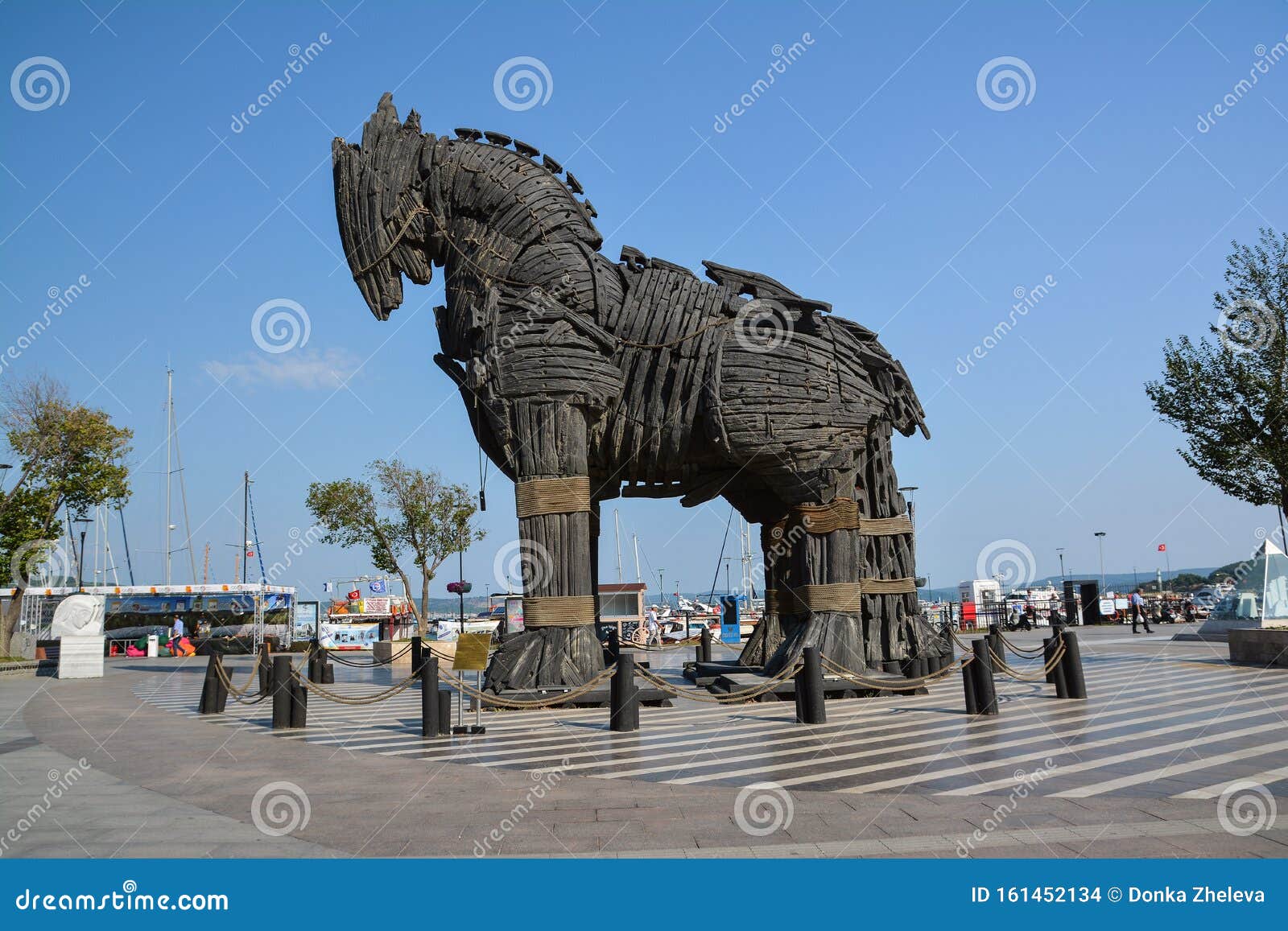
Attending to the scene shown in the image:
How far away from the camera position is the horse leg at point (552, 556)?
431 inches

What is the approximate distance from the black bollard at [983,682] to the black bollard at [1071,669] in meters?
1.42

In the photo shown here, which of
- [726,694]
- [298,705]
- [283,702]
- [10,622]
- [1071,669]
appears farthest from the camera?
[10,622]

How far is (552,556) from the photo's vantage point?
1103cm

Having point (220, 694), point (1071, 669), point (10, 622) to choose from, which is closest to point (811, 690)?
point (1071, 669)

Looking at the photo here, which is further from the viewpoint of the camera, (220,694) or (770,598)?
(770,598)

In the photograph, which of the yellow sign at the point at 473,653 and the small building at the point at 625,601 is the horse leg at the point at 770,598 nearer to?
the yellow sign at the point at 473,653

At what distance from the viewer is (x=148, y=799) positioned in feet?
20.5

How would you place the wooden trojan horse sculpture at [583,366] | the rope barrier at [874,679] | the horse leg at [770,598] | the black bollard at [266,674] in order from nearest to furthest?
the rope barrier at [874,679], the wooden trojan horse sculpture at [583,366], the black bollard at [266,674], the horse leg at [770,598]

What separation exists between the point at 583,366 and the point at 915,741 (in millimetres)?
5780

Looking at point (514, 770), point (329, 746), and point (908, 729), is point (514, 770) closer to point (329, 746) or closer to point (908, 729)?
point (329, 746)

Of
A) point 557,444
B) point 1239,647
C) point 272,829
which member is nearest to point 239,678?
point 557,444

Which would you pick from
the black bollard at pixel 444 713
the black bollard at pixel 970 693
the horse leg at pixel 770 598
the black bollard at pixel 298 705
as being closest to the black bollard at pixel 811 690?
the black bollard at pixel 970 693

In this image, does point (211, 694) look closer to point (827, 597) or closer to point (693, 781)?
point (827, 597)

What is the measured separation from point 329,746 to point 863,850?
5.86 meters
